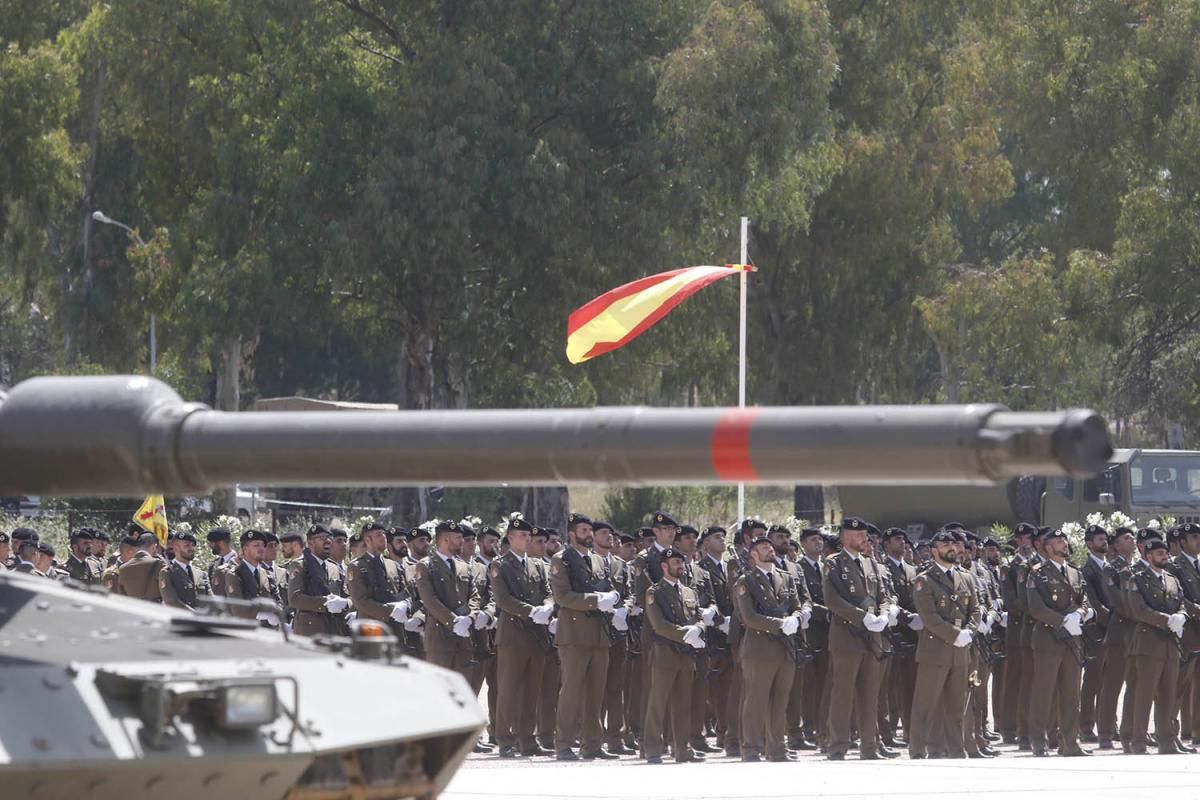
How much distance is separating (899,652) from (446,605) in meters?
3.00

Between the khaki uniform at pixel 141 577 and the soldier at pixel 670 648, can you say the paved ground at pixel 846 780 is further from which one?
the khaki uniform at pixel 141 577

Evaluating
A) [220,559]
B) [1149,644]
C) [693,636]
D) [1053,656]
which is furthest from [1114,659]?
[220,559]

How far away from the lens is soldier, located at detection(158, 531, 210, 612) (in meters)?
13.3

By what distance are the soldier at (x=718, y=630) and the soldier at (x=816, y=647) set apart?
0.52 m

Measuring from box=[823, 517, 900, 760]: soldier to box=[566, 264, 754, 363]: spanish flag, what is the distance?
5246 millimetres

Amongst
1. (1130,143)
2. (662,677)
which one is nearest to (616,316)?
(662,677)

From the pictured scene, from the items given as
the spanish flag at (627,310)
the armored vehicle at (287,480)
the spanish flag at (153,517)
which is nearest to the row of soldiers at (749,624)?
Result: the spanish flag at (153,517)

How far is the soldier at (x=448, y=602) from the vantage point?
13.5m

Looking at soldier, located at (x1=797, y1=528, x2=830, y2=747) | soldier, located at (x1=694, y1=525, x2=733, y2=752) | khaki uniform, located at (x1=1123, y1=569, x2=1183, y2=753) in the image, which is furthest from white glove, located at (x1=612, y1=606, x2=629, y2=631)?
khaki uniform, located at (x1=1123, y1=569, x2=1183, y2=753)

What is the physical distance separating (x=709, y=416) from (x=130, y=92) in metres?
25.7

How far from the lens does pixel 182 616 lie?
627cm

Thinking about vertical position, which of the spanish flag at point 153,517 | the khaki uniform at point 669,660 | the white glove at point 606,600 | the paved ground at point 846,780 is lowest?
the paved ground at point 846,780

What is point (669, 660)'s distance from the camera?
12.9m

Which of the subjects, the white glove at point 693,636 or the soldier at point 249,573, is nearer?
the white glove at point 693,636
